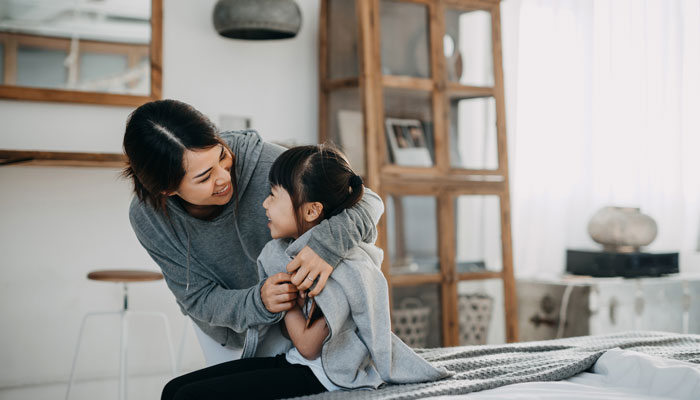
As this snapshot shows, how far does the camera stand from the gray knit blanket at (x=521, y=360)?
1.28 meters

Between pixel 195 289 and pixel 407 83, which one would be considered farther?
pixel 407 83

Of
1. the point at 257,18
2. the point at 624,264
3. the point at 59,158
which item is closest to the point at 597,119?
the point at 624,264

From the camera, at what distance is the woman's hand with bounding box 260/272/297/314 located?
1.38m

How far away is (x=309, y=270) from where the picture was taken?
4.43ft

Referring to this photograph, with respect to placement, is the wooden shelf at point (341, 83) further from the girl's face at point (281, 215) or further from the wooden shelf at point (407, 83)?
the girl's face at point (281, 215)

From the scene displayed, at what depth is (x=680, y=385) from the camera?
1.25m

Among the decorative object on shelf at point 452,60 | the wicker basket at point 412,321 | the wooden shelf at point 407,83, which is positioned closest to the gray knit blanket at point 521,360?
the wicker basket at point 412,321

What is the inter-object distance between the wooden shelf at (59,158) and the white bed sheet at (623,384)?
5.23 feet

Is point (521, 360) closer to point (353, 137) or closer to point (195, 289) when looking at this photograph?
point (195, 289)

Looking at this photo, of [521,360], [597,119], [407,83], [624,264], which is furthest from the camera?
[597,119]

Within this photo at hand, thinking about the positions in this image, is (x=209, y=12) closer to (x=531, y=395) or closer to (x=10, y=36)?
(x=10, y=36)

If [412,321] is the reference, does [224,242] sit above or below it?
above

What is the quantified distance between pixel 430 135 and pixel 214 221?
5.10 ft

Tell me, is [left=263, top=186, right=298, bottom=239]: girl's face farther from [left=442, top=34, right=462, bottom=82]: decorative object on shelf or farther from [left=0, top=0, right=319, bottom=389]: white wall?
[left=442, top=34, right=462, bottom=82]: decorative object on shelf
